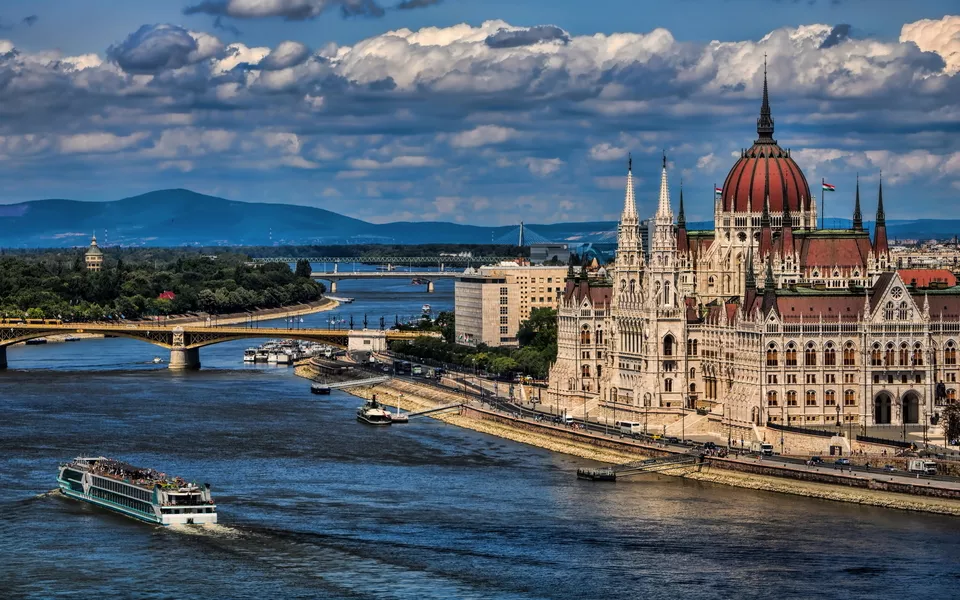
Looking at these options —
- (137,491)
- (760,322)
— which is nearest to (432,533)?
(137,491)

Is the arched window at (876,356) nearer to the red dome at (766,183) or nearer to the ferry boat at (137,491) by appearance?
the red dome at (766,183)

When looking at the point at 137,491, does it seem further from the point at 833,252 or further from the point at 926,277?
the point at 926,277

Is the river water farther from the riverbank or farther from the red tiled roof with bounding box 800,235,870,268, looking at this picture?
the red tiled roof with bounding box 800,235,870,268

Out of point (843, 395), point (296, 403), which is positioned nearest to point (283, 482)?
point (843, 395)

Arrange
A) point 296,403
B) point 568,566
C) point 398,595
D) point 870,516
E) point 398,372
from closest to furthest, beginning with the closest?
point 398,595 < point 568,566 < point 870,516 < point 296,403 < point 398,372

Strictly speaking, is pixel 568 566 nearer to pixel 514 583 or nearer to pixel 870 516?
pixel 514 583

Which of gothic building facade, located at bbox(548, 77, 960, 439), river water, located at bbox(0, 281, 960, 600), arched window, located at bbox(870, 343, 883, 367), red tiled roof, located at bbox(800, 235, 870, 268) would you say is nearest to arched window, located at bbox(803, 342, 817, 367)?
gothic building facade, located at bbox(548, 77, 960, 439)

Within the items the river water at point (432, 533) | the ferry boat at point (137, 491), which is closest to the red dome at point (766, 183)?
the river water at point (432, 533)
